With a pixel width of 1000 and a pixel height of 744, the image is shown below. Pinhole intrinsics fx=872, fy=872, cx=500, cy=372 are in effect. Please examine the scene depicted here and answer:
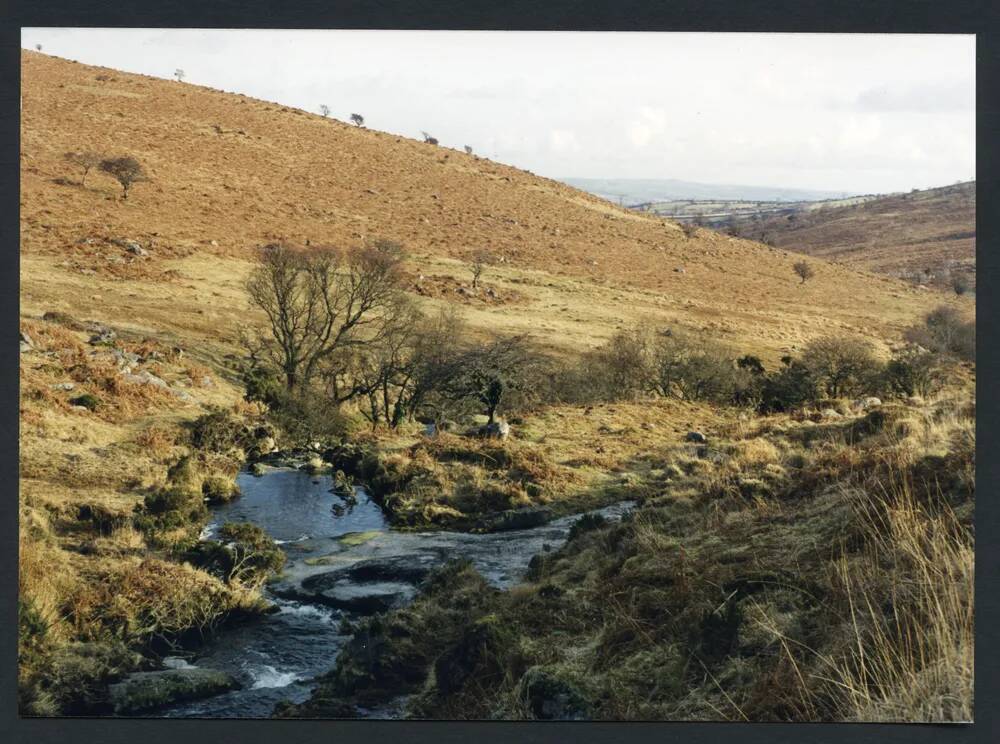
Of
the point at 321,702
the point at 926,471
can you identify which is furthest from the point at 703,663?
the point at 321,702

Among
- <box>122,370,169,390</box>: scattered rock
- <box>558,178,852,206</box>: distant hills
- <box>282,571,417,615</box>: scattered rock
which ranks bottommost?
<box>282,571,417,615</box>: scattered rock

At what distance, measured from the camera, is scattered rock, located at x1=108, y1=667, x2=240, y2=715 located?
6.96 meters

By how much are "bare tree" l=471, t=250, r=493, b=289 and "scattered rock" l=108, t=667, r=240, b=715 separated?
43.9ft

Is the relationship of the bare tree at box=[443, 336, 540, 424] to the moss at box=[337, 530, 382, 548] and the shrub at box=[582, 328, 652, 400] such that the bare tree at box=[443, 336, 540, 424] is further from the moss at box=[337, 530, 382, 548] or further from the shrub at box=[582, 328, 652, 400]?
the moss at box=[337, 530, 382, 548]

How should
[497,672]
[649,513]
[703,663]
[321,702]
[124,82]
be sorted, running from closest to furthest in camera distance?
[703,663]
[497,672]
[321,702]
[649,513]
[124,82]

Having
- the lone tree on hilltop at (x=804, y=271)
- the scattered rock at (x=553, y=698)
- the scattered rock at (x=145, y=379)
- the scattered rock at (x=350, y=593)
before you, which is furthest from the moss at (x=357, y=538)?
the lone tree on hilltop at (x=804, y=271)

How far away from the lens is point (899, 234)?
37.6 meters

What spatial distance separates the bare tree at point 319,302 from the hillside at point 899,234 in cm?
1157

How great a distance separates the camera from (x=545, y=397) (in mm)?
13609

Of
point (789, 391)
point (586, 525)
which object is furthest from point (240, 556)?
point (789, 391)

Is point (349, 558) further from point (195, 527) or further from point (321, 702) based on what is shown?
point (321, 702)

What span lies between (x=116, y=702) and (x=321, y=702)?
1.59m

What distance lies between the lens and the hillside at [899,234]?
84.7 feet

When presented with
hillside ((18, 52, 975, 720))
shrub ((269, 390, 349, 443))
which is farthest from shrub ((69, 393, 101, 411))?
shrub ((269, 390, 349, 443))
